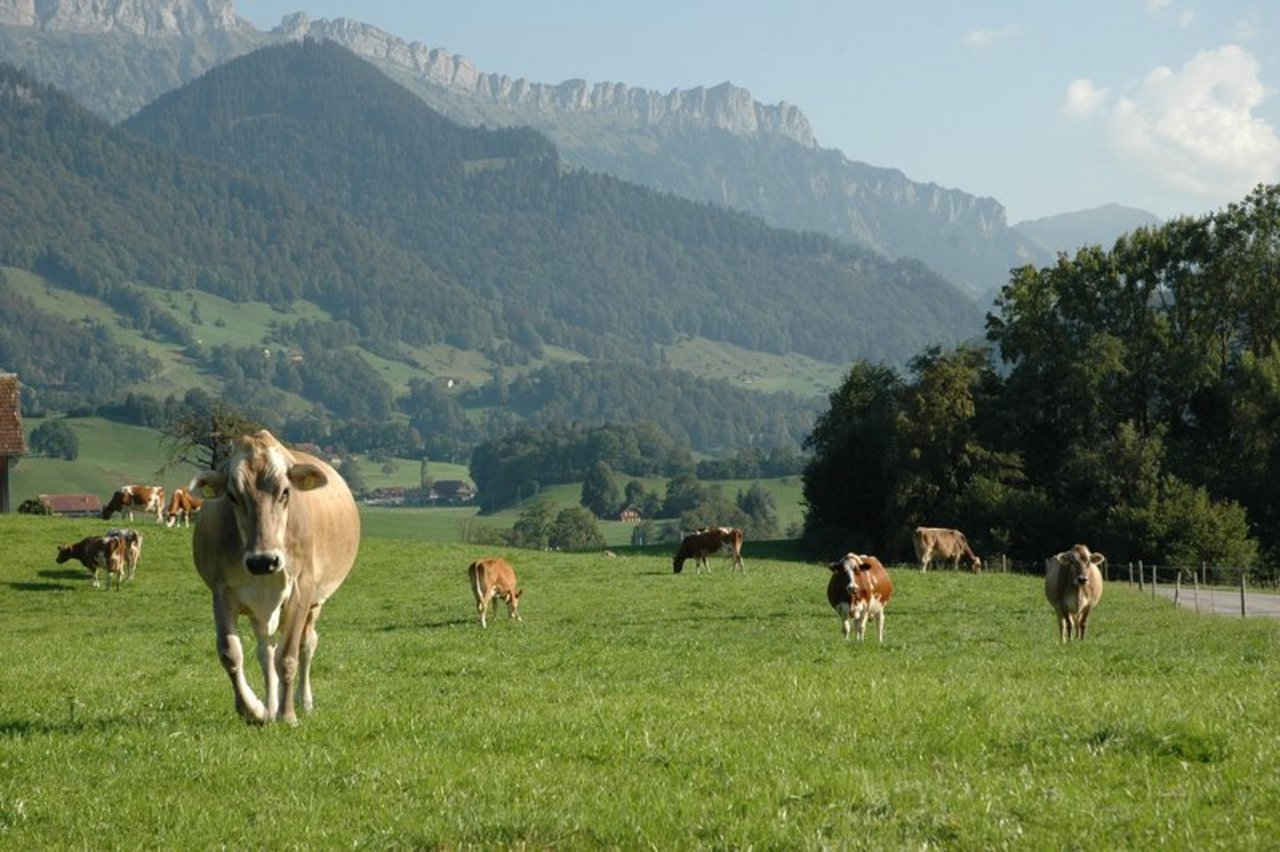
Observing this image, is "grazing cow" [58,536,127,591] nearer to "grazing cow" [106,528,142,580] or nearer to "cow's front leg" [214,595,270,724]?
"grazing cow" [106,528,142,580]

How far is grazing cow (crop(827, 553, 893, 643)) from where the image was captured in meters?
28.2

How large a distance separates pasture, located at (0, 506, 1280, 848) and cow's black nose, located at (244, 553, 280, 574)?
143 cm

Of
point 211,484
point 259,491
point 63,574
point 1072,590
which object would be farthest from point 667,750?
point 63,574

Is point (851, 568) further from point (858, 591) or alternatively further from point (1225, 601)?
point (1225, 601)

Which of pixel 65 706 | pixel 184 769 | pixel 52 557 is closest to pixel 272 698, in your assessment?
pixel 184 769

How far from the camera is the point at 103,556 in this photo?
4950cm

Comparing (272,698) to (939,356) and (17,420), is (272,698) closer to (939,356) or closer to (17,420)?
(17,420)

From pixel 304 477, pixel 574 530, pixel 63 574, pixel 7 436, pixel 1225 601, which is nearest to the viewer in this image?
pixel 304 477

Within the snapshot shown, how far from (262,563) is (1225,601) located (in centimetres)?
4216

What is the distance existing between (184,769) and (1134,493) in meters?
72.1

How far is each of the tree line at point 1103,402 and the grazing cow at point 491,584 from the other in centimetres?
4625

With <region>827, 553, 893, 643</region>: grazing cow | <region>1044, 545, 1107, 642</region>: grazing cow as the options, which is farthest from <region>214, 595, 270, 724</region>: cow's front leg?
<region>1044, 545, 1107, 642</region>: grazing cow

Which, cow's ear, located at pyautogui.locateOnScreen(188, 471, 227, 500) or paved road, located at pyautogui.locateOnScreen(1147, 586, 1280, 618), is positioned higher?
cow's ear, located at pyautogui.locateOnScreen(188, 471, 227, 500)

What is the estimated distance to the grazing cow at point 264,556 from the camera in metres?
13.4
